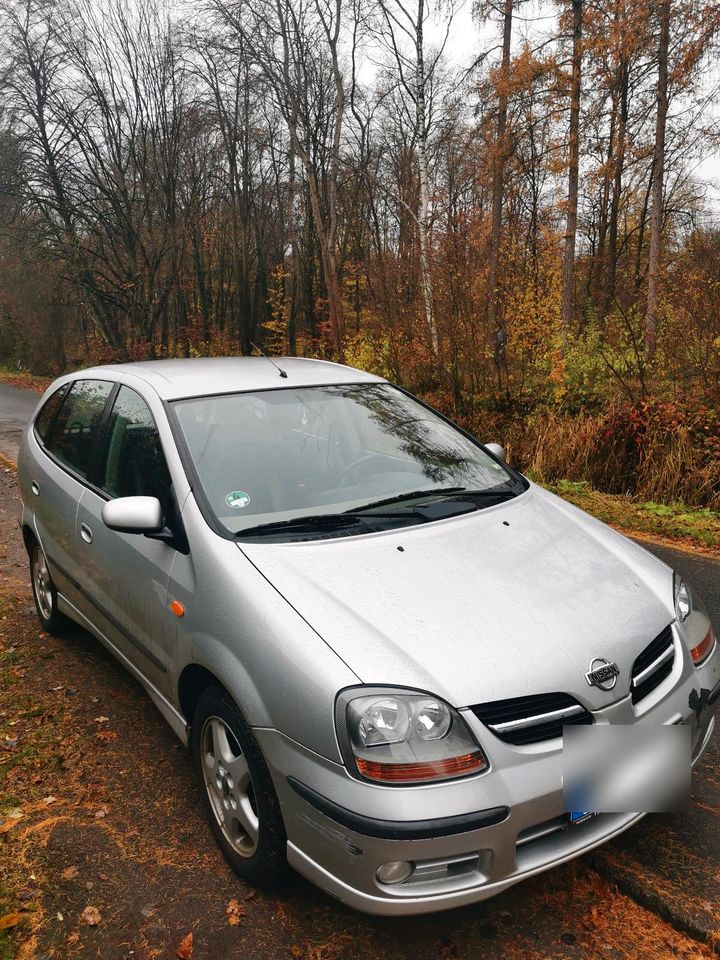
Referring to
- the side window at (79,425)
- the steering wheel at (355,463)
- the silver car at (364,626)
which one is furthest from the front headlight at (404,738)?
the side window at (79,425)

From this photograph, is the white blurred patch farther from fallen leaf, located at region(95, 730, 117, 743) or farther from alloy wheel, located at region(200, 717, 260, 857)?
fallen leaf, located at region(95, 730, 117, 743)

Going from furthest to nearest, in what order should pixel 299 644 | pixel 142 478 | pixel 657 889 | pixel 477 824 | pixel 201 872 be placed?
pixel 142 478, pixel 201 872, pixel 657 889, pixel 299 644, pixel 477 824

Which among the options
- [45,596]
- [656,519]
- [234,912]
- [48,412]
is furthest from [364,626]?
[656,519]

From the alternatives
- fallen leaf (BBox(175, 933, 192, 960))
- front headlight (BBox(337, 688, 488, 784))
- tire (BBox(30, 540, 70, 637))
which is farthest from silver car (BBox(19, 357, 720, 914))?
tire (BBox(30, 540, 70, 637))

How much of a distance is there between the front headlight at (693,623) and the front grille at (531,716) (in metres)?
0.69

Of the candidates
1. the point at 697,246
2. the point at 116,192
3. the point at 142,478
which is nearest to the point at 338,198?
the point at 116,192

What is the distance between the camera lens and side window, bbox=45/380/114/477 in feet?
12.8

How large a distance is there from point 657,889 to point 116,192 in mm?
21443

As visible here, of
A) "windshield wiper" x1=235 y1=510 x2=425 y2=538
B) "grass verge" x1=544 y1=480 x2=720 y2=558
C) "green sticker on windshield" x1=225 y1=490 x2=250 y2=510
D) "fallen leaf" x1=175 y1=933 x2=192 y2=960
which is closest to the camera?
"fallen leaf" x1=175 y1=933 x2=192 y2=960

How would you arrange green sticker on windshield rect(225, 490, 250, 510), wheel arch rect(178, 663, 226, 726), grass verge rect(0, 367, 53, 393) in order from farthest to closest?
grass verge rect(0, 367, 53, 393) < green sticker on windshield rect(225, 490, 250, 510) < wheel arch rect(178, 663, 226, 726)

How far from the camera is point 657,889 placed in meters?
2.39

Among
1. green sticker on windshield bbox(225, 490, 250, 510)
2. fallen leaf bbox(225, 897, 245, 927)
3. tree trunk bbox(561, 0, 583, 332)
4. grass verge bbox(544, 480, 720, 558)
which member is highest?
tree trunk bbox(561, 0, 583, 332)

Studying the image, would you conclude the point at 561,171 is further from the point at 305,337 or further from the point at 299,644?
the point at 299,644

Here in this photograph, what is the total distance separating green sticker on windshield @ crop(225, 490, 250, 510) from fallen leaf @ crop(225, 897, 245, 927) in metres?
1.36
